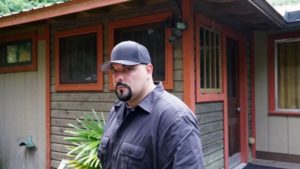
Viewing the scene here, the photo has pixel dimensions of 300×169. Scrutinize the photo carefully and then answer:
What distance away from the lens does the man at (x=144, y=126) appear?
1354 millimetres

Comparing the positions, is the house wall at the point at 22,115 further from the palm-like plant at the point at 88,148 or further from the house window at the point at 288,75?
the house window at the point at 288,75

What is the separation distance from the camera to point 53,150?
15.4ft

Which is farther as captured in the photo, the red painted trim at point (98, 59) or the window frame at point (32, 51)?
the window frame at point (32, 51)

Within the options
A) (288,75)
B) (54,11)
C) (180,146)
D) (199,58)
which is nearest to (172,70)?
(199,58)

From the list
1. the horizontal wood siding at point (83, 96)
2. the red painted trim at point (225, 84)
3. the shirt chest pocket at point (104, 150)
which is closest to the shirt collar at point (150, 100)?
the shirt chest pocket at point (104, 150)

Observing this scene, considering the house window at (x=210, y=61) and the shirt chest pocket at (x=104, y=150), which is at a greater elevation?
the house window at (x=210, y=61)

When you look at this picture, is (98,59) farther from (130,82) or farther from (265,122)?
(265,122)

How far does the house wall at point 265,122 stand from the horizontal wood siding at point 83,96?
103 inches

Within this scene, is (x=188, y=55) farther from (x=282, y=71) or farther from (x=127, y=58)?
(x=282, y=71)

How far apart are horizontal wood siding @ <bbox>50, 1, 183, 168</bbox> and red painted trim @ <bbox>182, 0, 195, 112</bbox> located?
80mm

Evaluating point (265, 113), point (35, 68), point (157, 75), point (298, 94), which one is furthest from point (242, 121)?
point (35, 68)

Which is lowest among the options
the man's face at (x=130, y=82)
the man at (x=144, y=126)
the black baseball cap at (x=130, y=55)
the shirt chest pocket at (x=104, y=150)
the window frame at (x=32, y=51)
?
the shirt chest pocket at (x=104, y=150)

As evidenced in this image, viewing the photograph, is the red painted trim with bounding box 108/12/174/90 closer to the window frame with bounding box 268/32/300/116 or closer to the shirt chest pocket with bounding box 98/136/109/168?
the shirt chest pocket with bounding box 98/136/109/168

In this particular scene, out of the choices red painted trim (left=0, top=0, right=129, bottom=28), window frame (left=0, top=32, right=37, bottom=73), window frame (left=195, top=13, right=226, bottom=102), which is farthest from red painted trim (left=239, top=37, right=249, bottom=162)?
window frame (left=0, top=32, right=37, bottom=73)
